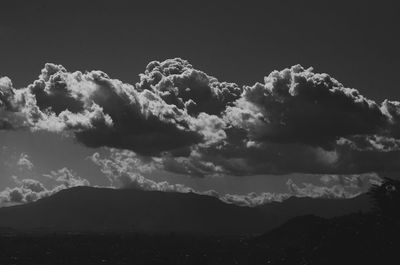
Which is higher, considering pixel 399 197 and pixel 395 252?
pixel 399 197

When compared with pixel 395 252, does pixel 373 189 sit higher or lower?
higher

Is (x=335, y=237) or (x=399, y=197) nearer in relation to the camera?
(x=399, y=197)

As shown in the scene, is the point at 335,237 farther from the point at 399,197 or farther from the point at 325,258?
the point at 399,197

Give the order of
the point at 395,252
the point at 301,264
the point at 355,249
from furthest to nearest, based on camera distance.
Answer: the point at 301,264, the point at 355,249, the point at 395,252

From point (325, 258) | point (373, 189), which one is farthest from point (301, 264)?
point (373, 189)

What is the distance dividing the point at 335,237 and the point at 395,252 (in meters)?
26.2

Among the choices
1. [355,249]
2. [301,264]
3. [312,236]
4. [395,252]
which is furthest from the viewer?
[312,236]

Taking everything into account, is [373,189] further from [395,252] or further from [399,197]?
[395,252]

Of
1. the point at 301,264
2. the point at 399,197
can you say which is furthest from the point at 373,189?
the point at 301,264

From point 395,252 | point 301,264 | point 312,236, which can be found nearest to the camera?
point 395,252

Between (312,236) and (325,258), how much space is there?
2646 centimetres

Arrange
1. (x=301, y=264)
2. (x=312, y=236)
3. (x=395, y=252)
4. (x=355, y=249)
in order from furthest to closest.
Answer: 1. (x=312, y=236)
2. (x=301, y=264)
3. (x=355, y=249)
4. (x=395, y=252)

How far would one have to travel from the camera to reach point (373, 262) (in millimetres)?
149500

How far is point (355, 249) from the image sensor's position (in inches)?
6240
